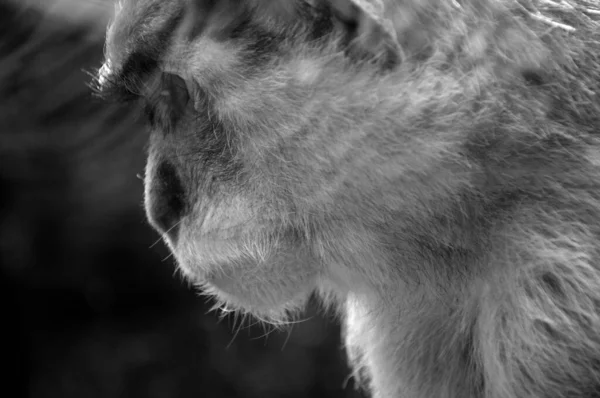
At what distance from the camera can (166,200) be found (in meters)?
1.75

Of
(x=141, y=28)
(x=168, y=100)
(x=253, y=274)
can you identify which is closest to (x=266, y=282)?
(x=253, y=274)

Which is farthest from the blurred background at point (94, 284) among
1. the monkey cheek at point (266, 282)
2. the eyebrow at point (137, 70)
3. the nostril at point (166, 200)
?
the monkey cheek at point (266, 282)

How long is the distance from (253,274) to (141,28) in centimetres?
56

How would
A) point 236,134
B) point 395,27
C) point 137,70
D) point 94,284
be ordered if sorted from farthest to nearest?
1. point 94,284
2. point 137,70
3. point 236,134
4. point 395,27

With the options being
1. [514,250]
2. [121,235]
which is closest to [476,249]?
[514,250]

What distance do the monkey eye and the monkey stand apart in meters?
0.02

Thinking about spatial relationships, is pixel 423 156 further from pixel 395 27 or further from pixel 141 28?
pixel 141 28

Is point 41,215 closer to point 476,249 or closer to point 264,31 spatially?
point 264,31

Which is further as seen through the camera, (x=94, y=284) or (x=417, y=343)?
(x=94, y=284)

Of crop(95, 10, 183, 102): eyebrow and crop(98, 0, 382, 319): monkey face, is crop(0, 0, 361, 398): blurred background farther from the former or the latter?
crop(98, 0, 382, 319): monkey face

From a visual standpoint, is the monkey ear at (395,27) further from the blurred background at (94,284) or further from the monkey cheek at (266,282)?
the blurred background at (94,284)

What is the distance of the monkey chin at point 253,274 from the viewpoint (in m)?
1.65

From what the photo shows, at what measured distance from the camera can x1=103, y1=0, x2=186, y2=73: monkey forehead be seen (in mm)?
1574

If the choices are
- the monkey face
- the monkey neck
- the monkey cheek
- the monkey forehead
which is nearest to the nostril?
the monkey face
